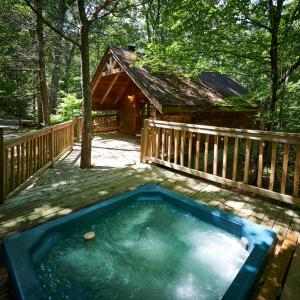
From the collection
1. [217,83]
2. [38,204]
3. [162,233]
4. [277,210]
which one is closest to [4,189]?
[38,204]

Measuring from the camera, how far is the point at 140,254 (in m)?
3.20

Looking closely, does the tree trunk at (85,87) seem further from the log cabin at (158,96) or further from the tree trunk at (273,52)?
the tree trunk at (273,52)

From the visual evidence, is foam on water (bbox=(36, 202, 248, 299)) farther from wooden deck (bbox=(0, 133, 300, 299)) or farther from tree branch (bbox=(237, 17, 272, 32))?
tree branch (bbox=(237, 17, 272, 32))

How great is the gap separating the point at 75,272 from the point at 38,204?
136cm

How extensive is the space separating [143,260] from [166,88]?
711 centimetres

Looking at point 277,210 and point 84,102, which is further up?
point 84,102

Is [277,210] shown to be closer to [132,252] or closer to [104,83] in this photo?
[132,252]

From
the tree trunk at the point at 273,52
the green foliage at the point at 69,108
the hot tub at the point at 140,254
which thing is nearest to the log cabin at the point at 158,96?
the green foliage at the point at 69,108

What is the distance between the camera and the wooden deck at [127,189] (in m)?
2.56

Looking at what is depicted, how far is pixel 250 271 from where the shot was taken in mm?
2266

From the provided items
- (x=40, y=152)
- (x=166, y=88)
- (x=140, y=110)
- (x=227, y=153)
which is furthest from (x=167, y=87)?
(x=40, y=152)

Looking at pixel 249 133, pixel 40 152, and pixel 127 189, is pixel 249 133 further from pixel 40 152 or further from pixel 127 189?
pixel 40 152

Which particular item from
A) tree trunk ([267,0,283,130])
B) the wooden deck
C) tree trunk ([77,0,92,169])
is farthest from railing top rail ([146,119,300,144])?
tree trunk ([267,0,283,130])

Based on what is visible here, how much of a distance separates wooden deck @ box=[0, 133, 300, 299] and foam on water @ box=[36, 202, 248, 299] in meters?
0.44
